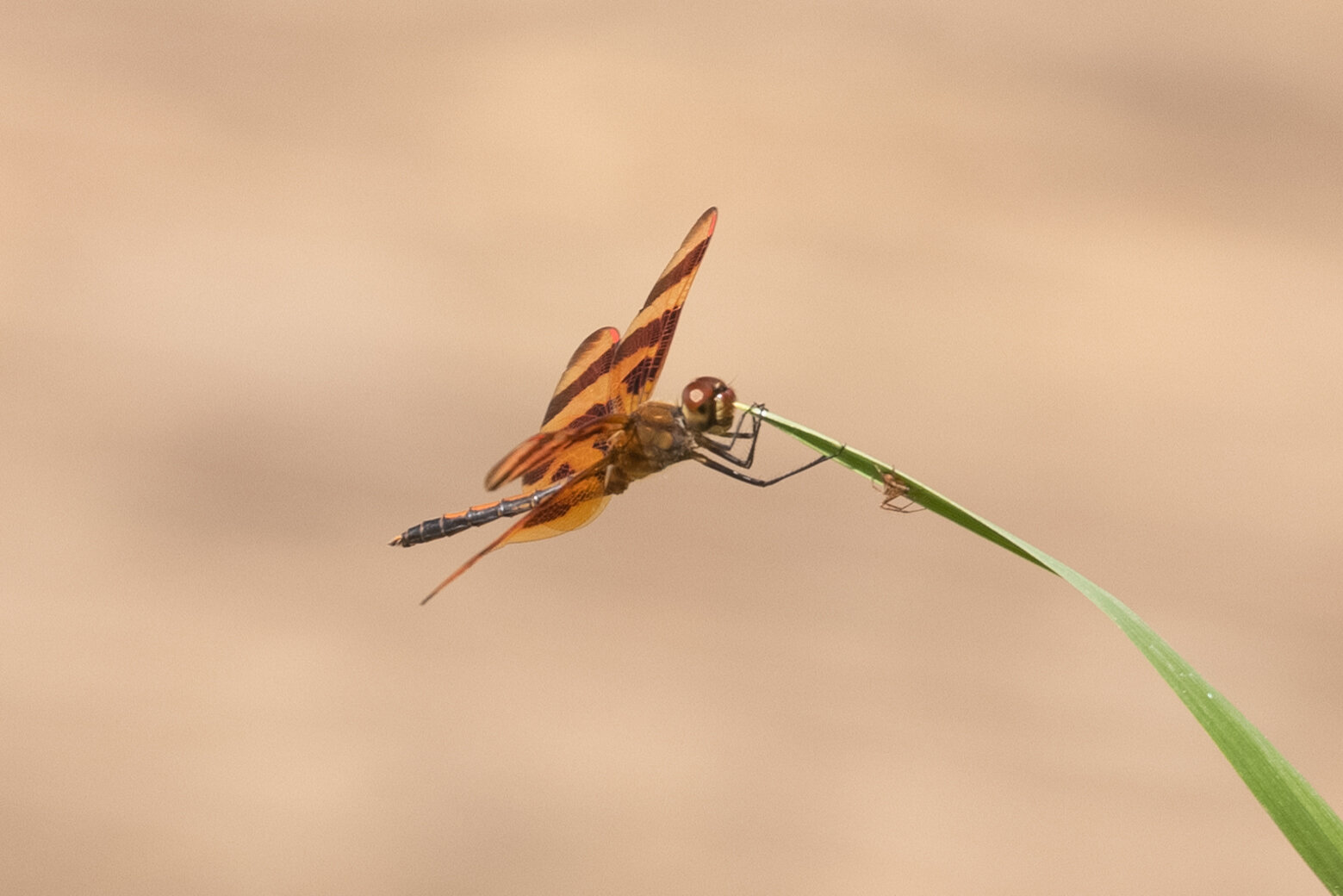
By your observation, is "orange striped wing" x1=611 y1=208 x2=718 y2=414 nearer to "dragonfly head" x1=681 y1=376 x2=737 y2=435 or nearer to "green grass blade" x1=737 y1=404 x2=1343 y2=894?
"dragonfly head" x1=681 y1=376 x2=737 y2=435

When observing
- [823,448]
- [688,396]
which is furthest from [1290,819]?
[688,396]

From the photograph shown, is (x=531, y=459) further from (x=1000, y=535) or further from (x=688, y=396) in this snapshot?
(x=1000, y=535)

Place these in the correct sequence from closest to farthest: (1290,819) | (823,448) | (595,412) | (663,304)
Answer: (1290,819), (823,448), (663,304), (595,412)

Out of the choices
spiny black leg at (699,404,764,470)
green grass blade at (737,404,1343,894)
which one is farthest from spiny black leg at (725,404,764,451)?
green grass blade at (737,404,1343,894)

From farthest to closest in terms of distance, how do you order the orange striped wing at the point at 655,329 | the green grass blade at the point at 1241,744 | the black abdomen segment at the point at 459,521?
the black abdomen segment at the point at 459,521, the orange striped wing at the point at 655,329, the green grass blade at the point at 1241,744

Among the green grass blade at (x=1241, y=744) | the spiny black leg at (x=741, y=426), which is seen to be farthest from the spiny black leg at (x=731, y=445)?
the green grass blade at (x=1241, y=744)

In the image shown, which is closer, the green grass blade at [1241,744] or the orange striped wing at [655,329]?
the green grass blade at [1241,744]

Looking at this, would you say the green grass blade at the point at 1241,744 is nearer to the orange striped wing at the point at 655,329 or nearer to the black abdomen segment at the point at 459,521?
the orange striped wing at the point at 655,329
